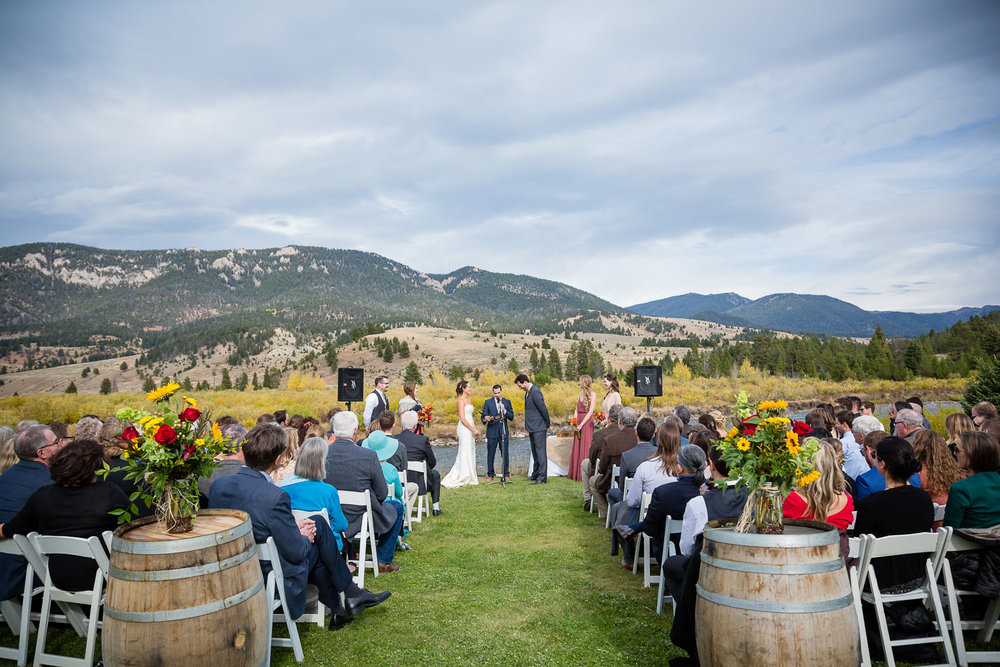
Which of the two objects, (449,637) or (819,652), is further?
(449,637)

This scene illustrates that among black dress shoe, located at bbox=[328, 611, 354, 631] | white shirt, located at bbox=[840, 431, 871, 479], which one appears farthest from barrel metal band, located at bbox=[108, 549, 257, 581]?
white shirt, located at bbox=[840, 431, 871, 479]

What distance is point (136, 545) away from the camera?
2787 millimetres

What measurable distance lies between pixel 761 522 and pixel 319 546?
2928 millimetres

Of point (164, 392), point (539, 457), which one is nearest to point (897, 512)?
point (164, 392)

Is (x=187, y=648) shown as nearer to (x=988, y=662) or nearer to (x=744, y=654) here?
(x=744, y=654)

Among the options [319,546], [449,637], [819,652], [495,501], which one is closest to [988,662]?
[819,652]

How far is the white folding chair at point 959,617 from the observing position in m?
3.68

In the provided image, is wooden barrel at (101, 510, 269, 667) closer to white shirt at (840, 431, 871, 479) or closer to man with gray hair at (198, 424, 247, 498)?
man with gray hair at (198, 424, 247, 498)

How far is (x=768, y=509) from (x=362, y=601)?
3203mm

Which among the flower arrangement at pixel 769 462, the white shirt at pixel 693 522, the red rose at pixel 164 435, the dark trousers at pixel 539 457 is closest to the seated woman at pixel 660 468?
Result: the white shirt at pixel 693 522

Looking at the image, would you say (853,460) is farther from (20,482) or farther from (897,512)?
(20,482)

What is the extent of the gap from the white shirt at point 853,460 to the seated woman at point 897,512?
2797 mm

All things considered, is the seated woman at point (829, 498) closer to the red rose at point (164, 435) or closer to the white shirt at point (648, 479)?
the white shirt at point (648, 479)

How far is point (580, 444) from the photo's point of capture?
11711 millimetres
